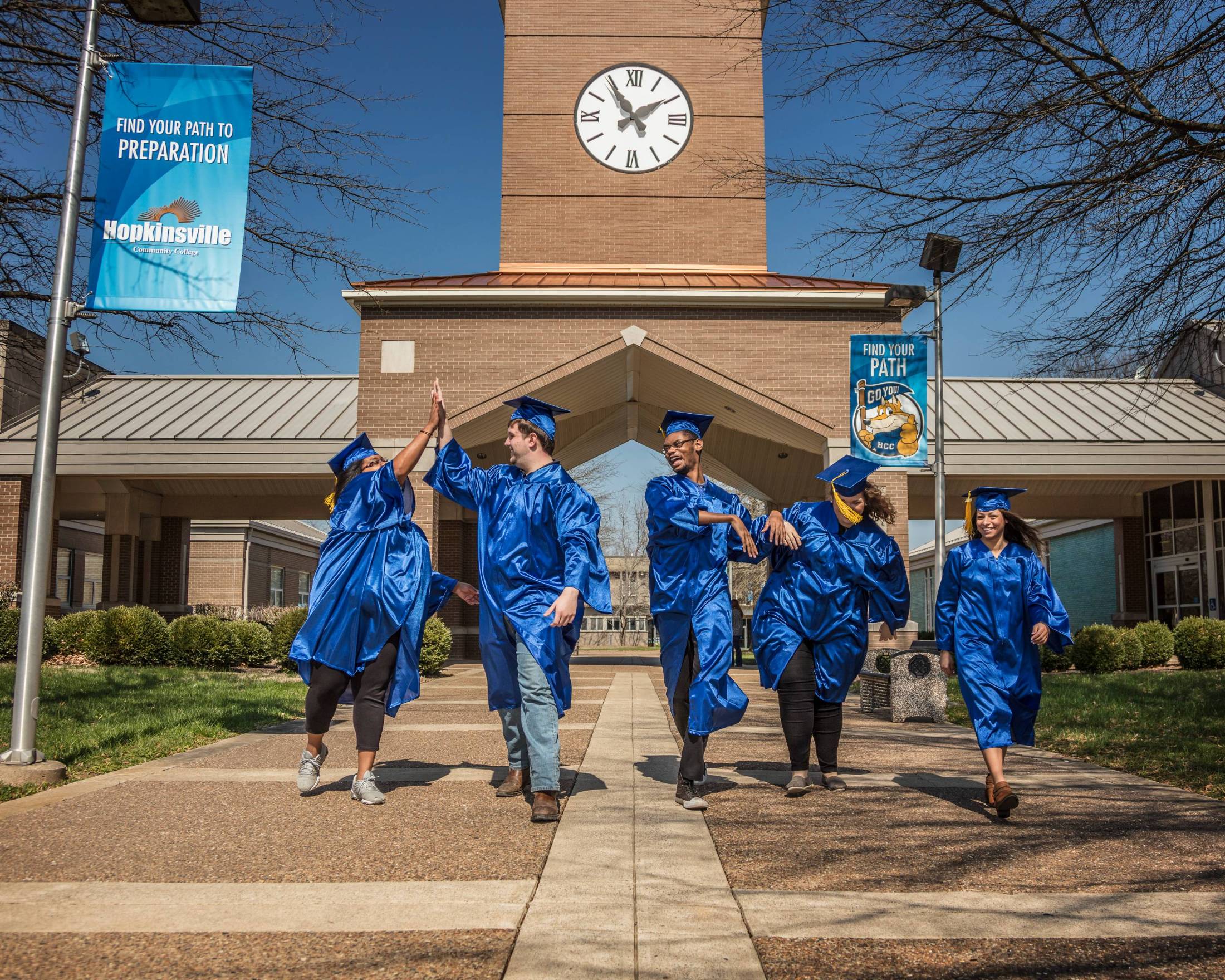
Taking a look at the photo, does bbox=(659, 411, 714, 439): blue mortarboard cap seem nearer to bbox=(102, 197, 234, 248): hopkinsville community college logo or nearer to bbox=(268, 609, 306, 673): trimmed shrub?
bbox=(102, 197, 234, 248): hopkinsville community college logo

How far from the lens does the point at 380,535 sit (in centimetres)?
564

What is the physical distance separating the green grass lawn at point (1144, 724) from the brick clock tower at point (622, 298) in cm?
621

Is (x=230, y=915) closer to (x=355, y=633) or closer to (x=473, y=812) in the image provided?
(x=473, y=812)

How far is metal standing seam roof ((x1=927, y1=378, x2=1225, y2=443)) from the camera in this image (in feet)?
74.8

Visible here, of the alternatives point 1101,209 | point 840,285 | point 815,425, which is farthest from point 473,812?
point 840,285

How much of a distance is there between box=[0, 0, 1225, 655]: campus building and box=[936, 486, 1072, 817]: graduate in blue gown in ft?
39.3

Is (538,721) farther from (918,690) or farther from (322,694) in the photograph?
(918,690)

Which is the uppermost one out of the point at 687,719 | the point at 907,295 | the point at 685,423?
the point at 907,295

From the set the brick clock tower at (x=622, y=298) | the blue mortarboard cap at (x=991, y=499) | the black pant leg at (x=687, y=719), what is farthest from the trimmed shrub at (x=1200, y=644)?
the black pant leg at (x=687, y=719)

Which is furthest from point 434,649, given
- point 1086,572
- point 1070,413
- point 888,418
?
point 1086,572

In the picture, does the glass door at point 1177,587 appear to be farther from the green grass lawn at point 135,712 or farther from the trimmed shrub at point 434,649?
the green grass lawn at point 135,712

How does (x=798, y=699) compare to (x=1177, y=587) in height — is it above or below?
below

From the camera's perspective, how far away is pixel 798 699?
577cm

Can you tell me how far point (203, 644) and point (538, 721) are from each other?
13913mm
